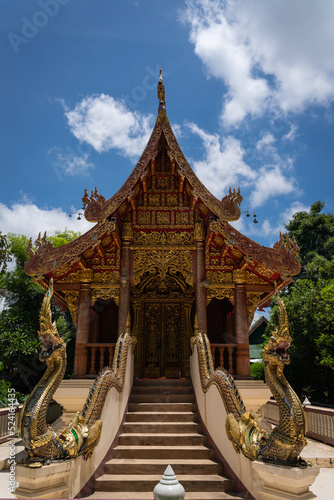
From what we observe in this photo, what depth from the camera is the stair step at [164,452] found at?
526 centimetres

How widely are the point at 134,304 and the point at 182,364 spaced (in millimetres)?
1967

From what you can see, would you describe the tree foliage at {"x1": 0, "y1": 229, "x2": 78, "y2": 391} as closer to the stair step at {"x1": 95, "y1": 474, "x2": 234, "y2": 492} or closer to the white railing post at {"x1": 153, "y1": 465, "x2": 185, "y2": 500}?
the stair step at {"x1": 95, "y1": 474, "x2": 234, "y2": 492}

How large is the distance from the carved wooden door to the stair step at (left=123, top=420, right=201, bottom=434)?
3.24 meters

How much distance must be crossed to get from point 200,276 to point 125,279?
1.63 metres

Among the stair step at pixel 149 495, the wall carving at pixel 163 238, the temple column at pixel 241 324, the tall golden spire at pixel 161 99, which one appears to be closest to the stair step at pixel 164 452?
the stair step at pixel 149 495

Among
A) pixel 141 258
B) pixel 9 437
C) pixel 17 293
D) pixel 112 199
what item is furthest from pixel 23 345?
pixel 112 199

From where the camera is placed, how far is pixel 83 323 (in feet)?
24.9

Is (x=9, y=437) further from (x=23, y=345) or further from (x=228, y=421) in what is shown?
(x=23, y=345)

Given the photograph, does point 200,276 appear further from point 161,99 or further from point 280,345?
point 161,99

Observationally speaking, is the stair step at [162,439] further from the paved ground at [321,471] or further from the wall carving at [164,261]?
the wall carving at [164,261]

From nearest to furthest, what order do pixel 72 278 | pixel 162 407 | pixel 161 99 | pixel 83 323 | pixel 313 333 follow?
pixel 162 407 → pixel 83 323 → pixel 161 99 → pixel 72 278 → pixel 313 333

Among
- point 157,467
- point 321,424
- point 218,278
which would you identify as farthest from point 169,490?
point 321,424

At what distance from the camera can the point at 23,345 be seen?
15.1 m

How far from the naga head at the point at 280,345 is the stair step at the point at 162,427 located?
2374 millimetres
